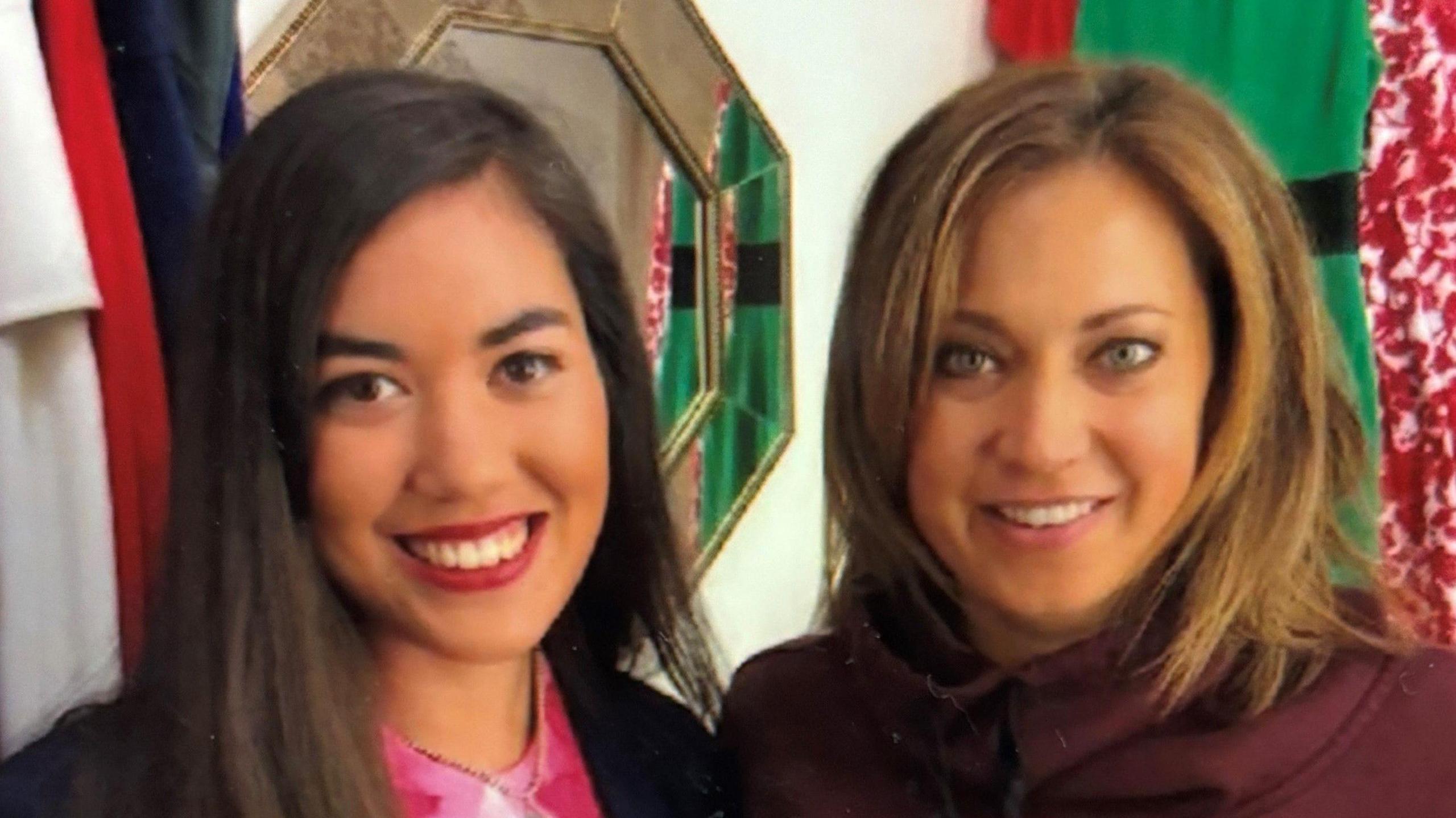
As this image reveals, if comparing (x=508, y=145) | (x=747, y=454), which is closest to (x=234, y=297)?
(x=508, y=145)

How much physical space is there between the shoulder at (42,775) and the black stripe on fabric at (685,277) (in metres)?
0.98

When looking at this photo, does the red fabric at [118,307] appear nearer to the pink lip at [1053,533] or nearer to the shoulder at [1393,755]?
the pink lip at [1053,533]

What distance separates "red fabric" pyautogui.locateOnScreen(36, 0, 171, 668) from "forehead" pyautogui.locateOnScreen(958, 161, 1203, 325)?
510mm

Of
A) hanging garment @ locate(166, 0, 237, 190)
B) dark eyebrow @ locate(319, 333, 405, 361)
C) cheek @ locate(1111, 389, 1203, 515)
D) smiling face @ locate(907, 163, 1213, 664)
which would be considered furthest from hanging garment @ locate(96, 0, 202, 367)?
cheek @ locate(1111, 389, 1203, 515)

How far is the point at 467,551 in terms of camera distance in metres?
0.91

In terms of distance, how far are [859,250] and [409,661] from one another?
16.5 inches

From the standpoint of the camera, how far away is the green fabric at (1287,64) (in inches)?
60.8

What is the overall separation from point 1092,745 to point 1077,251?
1.02 ft

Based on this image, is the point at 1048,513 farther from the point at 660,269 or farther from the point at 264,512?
the point at 660,269

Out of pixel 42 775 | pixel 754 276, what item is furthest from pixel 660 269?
pixel 42 775

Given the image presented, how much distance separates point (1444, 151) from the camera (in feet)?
5.09

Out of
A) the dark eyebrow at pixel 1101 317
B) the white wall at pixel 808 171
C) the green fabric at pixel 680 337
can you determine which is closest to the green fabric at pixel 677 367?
the green fabric at pixel 680 337

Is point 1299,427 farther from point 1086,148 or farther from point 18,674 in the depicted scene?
point 18,674

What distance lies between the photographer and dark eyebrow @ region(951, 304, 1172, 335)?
3.18 feet
